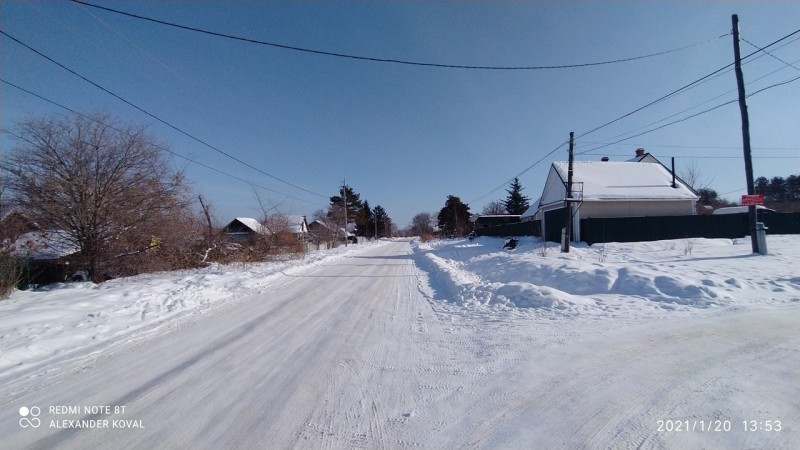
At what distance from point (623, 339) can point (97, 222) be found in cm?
1747

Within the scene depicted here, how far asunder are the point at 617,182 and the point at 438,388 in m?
26.6

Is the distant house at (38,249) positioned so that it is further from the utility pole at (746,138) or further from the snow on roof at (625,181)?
the snow on roof at (625,181)

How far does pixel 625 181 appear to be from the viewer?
82.5ft

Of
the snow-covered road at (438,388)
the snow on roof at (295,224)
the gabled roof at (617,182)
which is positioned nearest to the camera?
the snow-covered road at (438,388)

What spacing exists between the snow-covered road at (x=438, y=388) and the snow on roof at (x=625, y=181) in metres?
19.0

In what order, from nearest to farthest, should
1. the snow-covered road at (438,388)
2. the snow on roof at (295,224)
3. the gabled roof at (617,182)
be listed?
the snow-covered road at (438,388)
the gabled roof at (617,182)
the snow on roof at (295,224)

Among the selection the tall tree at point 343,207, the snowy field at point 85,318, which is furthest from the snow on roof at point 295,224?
the snowy field at point 85,318

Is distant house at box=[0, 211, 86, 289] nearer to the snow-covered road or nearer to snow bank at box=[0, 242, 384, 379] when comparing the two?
snow bank at box=[0, 242, 384, 379]

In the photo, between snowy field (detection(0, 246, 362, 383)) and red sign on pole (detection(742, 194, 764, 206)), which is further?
red sign on pole (detection(742, 194, 764, 206))

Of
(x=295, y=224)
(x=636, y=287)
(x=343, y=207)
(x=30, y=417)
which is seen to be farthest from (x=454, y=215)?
(x=30, y=417)

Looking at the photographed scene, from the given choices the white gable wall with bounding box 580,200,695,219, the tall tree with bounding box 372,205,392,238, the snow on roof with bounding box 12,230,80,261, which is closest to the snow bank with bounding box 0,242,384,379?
the snow on roof with bounding box 12,230,80,261

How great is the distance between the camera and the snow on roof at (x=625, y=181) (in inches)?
922

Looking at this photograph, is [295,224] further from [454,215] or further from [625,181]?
[454,215]

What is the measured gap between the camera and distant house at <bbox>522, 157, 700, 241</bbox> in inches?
907
